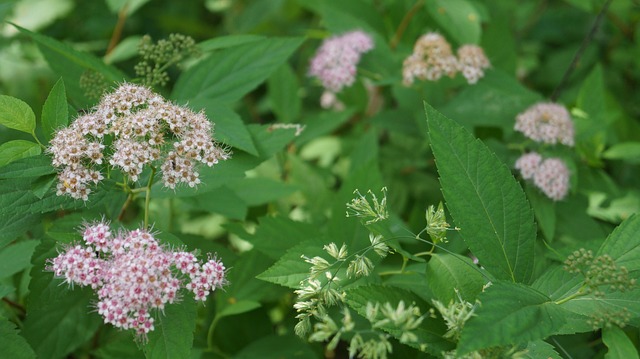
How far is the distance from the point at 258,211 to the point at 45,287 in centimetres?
120

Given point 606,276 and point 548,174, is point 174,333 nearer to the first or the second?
point 606,276

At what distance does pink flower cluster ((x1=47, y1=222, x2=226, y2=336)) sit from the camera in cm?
142

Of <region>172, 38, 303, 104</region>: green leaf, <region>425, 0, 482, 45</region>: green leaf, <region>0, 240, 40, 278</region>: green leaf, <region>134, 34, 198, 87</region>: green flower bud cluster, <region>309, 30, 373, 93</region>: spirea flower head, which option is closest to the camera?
<region>0, 240, 40, 278</region>: green leaf

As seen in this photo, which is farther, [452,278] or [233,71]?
[233,71]

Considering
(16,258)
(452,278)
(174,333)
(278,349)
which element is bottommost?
(278,349)

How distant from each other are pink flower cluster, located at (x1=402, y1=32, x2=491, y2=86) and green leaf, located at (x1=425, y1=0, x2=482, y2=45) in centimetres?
19

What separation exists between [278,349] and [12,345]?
0.89 meters

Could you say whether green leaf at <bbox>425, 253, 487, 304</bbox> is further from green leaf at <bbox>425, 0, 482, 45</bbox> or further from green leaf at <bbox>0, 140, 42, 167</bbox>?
green leaf at <bbox>425, 0, 482, 45</bbox>

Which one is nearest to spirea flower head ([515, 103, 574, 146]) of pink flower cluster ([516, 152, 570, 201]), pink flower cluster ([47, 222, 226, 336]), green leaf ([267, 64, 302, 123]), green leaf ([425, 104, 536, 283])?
pink flower cluster ([516, 152, 570, 201])

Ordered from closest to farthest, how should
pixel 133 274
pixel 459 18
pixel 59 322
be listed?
pixel 133 274 < pixel 59 322 < pixel 459 18

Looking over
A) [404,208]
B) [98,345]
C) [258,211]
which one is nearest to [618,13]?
[404,208]

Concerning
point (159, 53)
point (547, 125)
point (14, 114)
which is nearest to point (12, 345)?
point (14, 114)

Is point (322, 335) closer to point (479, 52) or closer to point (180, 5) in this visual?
point (479, 52)

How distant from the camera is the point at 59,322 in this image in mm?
1920
